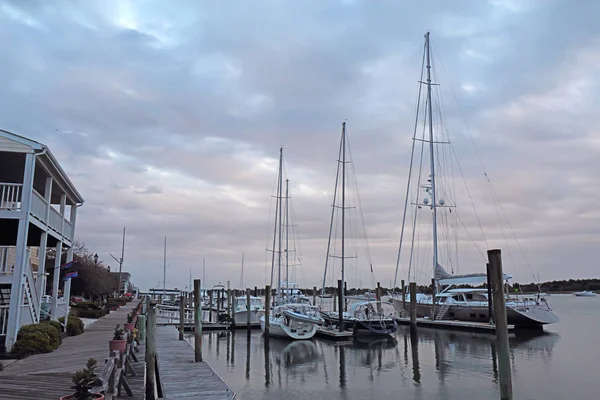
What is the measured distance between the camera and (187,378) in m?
15.9

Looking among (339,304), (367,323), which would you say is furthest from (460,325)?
(339,304)

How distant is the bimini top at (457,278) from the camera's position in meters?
42.4

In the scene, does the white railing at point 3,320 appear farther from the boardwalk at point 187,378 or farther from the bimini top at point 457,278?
the bimini top at point 457,278

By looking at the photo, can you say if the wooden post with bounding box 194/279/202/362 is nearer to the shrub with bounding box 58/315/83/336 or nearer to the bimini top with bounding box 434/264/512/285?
the shrub with bounding box 58/315/83/336

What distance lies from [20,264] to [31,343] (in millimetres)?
2625

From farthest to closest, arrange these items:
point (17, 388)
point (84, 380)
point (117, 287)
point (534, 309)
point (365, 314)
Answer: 1. point (117, 287)
2. point (534, 309)
3. point (365, 314)
4. point (17, 388)
5. point (84, 380)

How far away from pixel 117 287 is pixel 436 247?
68277mm

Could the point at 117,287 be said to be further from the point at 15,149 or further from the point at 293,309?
the point at 15,149

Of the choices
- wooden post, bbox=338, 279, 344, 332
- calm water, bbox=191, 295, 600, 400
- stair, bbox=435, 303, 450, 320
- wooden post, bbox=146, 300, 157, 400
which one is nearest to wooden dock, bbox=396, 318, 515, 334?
stair, bbox=435, 303, 450, 320

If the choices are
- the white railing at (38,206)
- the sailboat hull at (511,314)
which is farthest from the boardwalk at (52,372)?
the sailboat hull at (511,314)

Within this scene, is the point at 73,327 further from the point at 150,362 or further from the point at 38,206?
the point at 150,362

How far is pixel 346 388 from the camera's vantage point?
758 inches

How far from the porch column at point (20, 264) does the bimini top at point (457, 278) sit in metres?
34.2

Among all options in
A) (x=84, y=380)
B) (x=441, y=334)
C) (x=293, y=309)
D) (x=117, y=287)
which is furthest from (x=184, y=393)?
(x=117, y=287)
